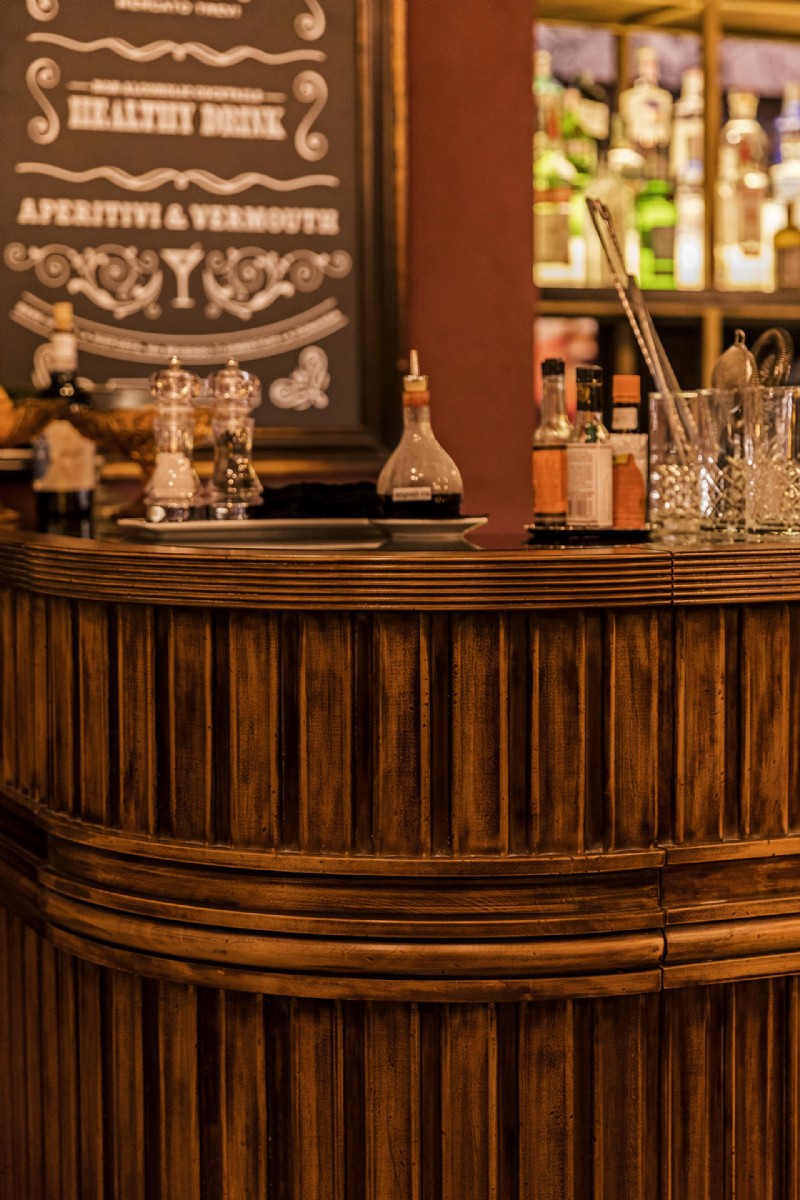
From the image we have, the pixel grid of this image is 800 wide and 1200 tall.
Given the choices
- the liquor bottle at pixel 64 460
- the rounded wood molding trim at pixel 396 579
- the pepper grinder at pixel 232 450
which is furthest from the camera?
the liquor bottle at pixel 64 460

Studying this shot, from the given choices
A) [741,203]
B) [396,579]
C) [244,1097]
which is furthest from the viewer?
[741,203]

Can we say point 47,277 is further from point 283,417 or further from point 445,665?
point 445,665

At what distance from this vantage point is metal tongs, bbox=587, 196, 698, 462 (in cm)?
197

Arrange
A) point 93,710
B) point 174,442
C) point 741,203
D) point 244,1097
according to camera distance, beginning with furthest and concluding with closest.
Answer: point 741,203 < point 174,442 < point 93,710 < point 244,1097

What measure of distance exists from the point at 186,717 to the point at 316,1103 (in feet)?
1.43

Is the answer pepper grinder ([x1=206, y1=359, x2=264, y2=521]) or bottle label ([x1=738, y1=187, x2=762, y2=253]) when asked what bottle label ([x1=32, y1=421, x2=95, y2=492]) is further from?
bottle label ([x1=738, y1=187, x2=762, y2=253])

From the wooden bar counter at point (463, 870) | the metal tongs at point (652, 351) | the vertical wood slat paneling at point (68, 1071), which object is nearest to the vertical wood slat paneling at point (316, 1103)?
the wooden bar counter at point (463, 870)

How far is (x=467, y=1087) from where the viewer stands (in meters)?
1.55

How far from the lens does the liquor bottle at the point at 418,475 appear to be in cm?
191

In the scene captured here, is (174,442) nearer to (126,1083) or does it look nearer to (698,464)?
(698,464)

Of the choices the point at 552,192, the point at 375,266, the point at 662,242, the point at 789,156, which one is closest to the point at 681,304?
the point at 662,242

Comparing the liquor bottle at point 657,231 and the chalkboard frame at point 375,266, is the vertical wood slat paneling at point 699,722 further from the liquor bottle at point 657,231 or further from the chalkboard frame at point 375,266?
the liquor bottle at point 657,231

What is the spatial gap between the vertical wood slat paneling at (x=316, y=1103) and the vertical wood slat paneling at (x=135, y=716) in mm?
279

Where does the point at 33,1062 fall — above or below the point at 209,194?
below
